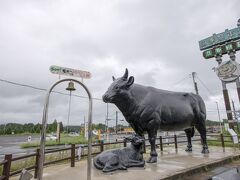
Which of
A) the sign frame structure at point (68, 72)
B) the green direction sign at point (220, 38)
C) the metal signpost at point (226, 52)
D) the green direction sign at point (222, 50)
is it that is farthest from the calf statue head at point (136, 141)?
the green direction sign at point (220, 38)

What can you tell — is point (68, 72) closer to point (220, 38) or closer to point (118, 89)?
point (118, 89)

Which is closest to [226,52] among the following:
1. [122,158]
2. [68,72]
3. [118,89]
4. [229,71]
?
[229,71]

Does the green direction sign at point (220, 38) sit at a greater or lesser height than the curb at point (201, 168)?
greater

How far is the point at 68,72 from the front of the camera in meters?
3.26

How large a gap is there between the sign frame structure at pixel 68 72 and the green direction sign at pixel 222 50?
16742 mm

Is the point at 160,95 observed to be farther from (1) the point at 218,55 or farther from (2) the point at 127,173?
(1) the point at 218,55

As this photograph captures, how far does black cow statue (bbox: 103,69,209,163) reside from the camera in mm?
5945

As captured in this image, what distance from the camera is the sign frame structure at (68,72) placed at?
312 centimetres

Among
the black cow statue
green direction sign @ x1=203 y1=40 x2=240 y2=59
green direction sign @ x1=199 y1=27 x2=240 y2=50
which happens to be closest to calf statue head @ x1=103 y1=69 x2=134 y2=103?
the black cow statue

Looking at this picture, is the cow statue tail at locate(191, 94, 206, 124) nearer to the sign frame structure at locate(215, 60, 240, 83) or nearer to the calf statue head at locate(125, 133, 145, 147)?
the calf statue head at locate(125, 133, 145, 147)

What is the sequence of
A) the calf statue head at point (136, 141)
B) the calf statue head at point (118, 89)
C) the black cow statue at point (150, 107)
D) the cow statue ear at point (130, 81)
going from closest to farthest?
1. the calf statue head at point (118, 89)
2. the calf statue head at point (136, 141)
3. the black cow statue at point (150, 107)
4. the cow statue ear at point (130, 81)

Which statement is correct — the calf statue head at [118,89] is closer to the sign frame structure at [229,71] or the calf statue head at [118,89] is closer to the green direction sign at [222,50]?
the sign frame structure at [229,71]

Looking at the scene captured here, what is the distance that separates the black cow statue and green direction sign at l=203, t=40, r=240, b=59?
11.8 m

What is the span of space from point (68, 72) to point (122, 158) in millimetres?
3352
